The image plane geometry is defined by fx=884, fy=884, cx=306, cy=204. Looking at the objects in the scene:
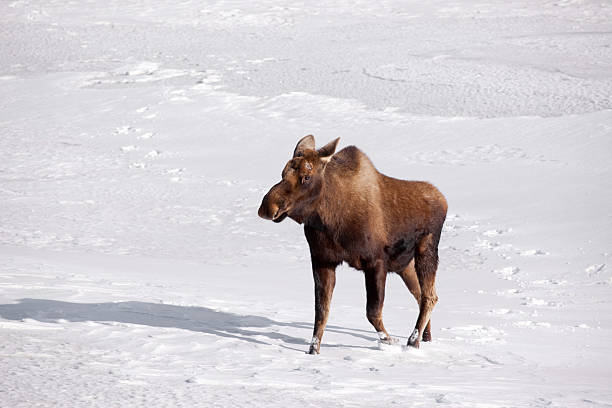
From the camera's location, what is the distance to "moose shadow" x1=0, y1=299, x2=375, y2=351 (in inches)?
277

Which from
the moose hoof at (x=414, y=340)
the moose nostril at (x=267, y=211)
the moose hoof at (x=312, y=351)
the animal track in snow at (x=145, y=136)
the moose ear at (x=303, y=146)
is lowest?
the moose hoof at (x=312, y=351)

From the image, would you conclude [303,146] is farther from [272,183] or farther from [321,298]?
[272,183]

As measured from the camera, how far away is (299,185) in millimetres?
6219

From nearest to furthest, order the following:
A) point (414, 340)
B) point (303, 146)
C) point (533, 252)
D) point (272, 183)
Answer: point (303, 146) → point (414, 340) → point (533, 252) → point (272, 183)

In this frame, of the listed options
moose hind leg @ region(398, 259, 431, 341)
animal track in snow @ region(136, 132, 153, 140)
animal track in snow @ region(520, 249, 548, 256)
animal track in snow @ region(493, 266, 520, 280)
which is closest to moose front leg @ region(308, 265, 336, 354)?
moose hind leg @ region(398, 259, 431, 341)

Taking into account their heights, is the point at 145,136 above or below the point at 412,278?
above

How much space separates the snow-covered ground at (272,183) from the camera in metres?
5.85

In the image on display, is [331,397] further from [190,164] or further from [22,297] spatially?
[190,164]

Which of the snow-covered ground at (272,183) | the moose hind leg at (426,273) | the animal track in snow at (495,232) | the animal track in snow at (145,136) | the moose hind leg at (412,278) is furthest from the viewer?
the animal track in snow at (145,136)

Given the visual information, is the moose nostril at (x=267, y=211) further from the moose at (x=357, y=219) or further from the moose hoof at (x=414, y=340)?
the moose hoof at (x=414, y=340)

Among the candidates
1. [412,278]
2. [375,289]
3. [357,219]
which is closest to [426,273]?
[412,278]

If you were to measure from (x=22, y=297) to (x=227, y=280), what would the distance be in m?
2.91

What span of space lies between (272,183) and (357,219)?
300 inches

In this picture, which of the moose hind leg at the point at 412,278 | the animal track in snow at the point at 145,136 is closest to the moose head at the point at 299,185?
the moose hind leg at the point at 412,278
